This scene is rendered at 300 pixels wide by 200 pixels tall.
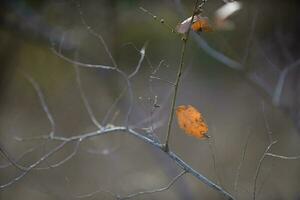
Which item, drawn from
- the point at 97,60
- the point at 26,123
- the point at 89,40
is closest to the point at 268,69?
the point at 97,60

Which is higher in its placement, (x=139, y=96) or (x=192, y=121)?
(x=192, y=121)

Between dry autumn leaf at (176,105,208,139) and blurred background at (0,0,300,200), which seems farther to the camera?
blurred background at (0,0,300,200)

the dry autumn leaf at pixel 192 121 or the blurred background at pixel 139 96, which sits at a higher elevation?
the dry autumn leaf at pixel 192 121

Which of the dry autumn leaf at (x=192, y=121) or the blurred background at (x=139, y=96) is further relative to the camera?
the blurred background at (x=139, y=96)

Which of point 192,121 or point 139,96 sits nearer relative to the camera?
point 192,121

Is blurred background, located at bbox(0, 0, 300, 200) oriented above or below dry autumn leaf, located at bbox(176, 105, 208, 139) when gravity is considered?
below
